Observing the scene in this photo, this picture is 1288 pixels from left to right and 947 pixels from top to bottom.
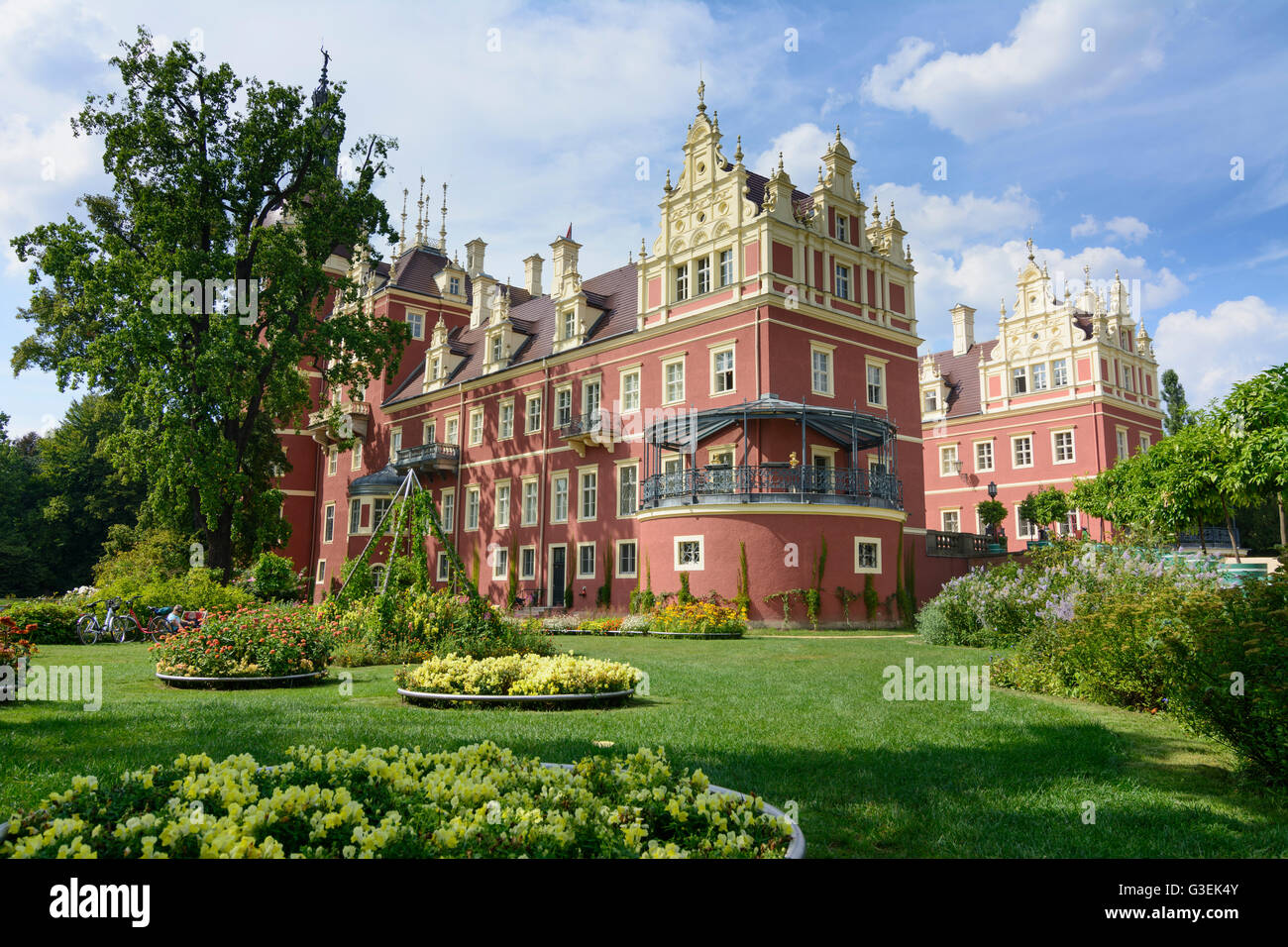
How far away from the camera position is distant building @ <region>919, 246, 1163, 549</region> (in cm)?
3950

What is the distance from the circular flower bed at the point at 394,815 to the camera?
3.45m

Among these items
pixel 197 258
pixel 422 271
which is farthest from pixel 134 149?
pixel 422 271

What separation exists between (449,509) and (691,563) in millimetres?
18627

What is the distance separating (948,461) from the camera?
45406mm

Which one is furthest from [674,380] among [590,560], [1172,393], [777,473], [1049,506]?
[1172,393]

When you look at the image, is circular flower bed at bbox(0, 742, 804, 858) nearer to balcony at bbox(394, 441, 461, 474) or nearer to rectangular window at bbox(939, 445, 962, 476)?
balcony at bbox(394, 441, 461, 474)

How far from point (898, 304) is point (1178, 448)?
11988 millimetres

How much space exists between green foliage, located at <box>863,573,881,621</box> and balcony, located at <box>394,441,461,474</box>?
71.4 ft

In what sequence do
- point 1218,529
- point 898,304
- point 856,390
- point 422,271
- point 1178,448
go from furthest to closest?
point 422,271 < point 1218,529 < point 898,304 < point 856,390 < point 1178,448

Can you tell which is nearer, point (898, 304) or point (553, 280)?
point (898, 304)

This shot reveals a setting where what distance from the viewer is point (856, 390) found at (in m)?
29.4

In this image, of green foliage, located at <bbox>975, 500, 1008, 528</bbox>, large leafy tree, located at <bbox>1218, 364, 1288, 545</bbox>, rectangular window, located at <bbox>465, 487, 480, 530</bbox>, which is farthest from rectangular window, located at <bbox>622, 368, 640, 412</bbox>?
green foliage, located at <bbox>975, 500, 1008, 528</bbox>
